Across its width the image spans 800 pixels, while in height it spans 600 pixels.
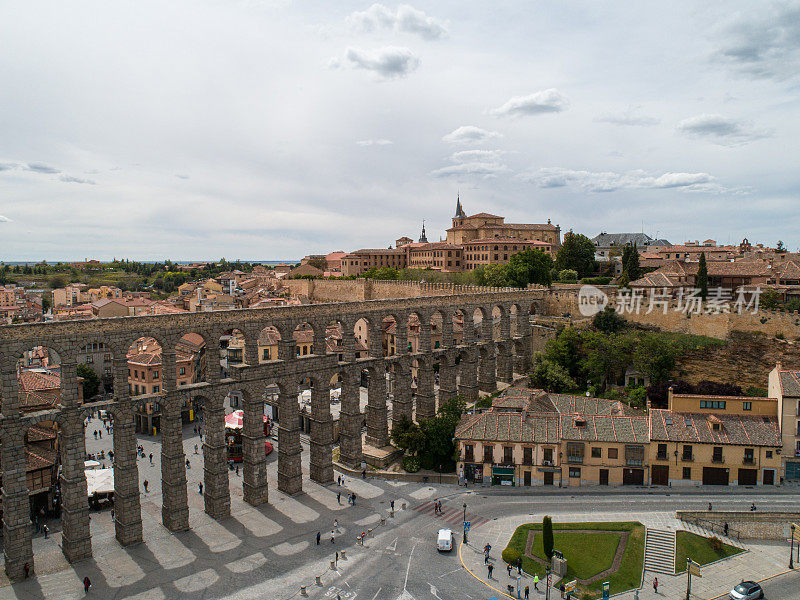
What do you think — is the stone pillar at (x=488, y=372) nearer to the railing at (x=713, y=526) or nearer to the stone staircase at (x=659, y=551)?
the railing at (x=713, y=526)

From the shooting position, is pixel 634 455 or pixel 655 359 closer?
pixel 634 455

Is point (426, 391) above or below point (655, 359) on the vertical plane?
below

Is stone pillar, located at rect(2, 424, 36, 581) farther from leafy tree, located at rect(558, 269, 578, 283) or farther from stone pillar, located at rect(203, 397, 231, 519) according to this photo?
leafy tree, located at rect(558, 269, 578, 283)

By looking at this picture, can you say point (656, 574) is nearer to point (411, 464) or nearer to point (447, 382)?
point (411, 464)

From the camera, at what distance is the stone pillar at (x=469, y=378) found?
65125 mm

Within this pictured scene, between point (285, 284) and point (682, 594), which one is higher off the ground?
point (285, 284)

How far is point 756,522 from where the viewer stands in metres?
38.8

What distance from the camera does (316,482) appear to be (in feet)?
165

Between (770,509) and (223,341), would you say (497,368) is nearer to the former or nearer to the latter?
(770,509)

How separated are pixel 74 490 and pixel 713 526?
4513 centimetres

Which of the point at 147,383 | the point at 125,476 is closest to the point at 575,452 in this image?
the point at 125,476

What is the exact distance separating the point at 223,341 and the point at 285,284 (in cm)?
4829

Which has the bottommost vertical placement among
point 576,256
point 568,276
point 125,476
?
point 125,476

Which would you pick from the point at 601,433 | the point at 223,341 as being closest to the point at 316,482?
the point at 601,433
